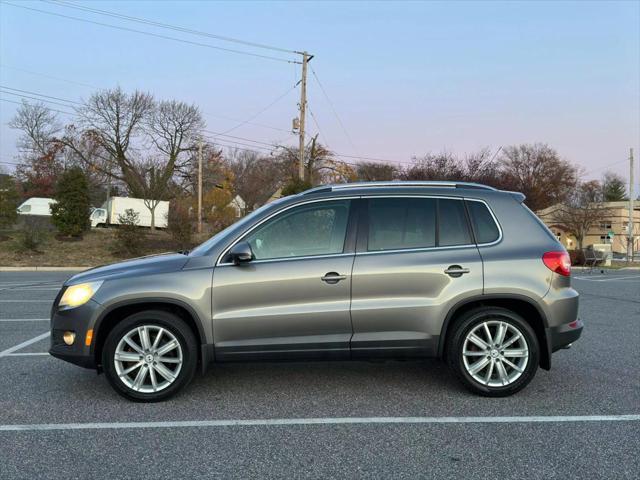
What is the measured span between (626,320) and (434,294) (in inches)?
236

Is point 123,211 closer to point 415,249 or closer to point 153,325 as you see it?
point 153,325

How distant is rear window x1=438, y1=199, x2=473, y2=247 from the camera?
477cm

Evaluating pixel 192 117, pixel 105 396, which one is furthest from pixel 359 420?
pixel 192 117

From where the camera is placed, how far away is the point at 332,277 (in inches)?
179

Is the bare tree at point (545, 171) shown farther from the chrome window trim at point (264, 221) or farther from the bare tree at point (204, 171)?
the chrome window trim at point (264, 221)

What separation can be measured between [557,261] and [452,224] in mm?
934

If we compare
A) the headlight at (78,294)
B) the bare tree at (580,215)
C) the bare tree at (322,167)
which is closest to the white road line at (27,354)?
the headlight at (78,294)

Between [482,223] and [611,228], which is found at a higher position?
[611,228]

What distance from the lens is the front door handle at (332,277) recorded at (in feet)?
14.9

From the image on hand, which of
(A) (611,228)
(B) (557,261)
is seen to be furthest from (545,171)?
(B) (557,261)

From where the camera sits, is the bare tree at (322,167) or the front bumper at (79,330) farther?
the bare tree at (322,167)

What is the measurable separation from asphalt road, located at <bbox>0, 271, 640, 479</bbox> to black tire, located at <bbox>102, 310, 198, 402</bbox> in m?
0.11

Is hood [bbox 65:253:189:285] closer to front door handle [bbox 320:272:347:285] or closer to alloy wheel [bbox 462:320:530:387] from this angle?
front door handle [bbox 320:272:347:285]

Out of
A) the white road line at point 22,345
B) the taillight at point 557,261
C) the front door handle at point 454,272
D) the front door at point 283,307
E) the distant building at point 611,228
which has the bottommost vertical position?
the white road line at point 22,345
